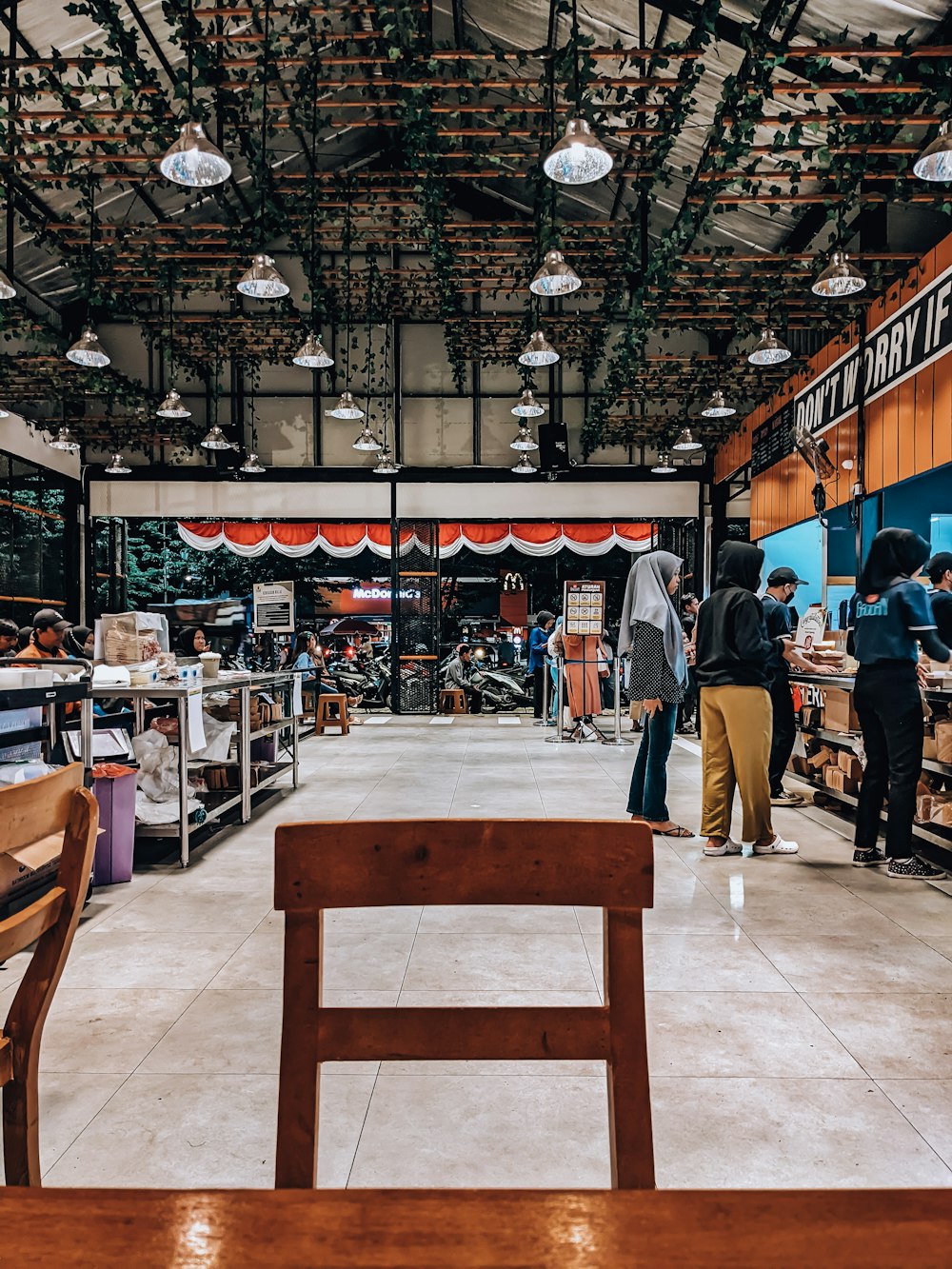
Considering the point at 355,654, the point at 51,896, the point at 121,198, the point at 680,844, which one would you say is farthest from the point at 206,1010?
the point at 355,654

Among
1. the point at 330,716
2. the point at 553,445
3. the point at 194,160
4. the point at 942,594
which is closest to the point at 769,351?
the point at 942,594

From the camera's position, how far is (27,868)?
9.32 ft

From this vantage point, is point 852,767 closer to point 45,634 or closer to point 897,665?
point 897,665

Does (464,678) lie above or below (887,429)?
below

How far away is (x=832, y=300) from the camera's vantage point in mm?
8383

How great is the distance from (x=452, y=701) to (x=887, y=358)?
8.85 metres

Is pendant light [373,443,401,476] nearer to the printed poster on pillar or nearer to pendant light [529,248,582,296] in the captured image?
the printed poster on pillar

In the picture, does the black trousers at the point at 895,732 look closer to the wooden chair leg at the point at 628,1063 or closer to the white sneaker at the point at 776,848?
the white sneaker at the point at 776,848

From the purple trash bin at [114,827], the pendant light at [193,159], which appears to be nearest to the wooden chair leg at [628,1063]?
the purple trash bin at [114,827]

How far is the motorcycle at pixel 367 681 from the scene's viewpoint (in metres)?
15.9

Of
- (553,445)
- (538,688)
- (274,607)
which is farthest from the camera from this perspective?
(538,688)

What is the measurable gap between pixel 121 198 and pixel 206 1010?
11870mm

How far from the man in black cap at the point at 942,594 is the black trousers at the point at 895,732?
110cm

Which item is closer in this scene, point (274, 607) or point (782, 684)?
point (782, 684)
